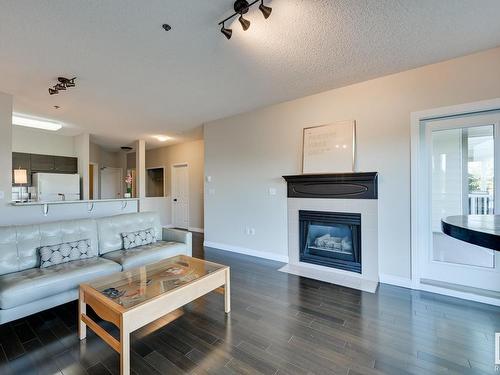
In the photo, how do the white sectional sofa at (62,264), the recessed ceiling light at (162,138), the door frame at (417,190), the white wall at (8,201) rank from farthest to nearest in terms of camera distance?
the recessed ceiling light at (162,138), the white wall at (8,201), the door frame at (417,190), the white sectional sofa at (62,264)

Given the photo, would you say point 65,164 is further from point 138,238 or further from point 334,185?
point 334,185

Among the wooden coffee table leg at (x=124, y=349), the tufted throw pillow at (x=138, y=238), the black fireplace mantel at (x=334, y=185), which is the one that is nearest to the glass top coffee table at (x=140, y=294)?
the wooden coffee table leg at (x=124, y=349)

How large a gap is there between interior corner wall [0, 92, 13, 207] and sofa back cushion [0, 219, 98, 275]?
1508mm

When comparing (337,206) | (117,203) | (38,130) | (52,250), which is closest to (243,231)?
(337,206)

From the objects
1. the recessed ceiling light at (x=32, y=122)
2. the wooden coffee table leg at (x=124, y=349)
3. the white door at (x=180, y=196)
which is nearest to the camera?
the wooden coffee table leg at (x=124, y=349)

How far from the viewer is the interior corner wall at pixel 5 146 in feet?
11.3

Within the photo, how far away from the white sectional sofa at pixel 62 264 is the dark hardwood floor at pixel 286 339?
28 centimetres

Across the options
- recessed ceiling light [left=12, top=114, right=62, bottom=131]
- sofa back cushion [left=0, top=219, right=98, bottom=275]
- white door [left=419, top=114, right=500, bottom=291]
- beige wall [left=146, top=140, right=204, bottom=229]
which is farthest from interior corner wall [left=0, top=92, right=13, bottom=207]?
white door [left=419, top=114, right=500, bottom=291]

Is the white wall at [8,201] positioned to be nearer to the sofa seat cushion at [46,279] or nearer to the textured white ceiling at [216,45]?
the textured white ceiling at [216,45]

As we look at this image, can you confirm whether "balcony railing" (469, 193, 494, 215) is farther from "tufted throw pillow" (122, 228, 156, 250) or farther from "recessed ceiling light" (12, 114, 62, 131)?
"recessed ceiling light" (12, 114, 62, 131)

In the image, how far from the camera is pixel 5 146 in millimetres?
3488

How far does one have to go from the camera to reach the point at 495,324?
6.91 ft

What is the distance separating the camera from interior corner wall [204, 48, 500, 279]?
8.79ft

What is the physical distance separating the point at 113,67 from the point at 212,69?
3.67ft
